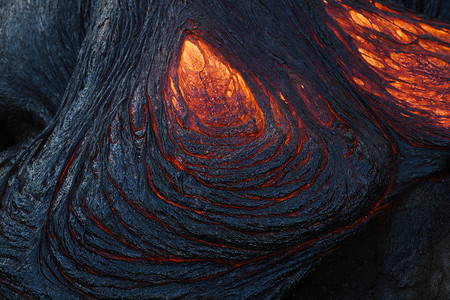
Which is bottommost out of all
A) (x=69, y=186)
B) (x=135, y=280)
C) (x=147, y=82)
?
(x=135, y=280)

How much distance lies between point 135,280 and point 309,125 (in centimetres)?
98

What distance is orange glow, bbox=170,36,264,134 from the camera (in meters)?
1.73

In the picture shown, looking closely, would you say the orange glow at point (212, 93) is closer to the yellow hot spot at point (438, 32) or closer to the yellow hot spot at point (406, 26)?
the yellow hot spot at point (406, 26)

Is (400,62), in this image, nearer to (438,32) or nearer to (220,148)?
(438,32)

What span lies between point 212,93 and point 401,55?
3.13 ft

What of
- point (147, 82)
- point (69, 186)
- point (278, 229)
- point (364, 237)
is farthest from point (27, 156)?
point (364, 237)

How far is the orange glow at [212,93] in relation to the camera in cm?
173

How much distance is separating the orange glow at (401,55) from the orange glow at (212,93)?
54cm

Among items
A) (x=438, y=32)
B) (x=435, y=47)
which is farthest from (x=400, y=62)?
(x=438, y=32)

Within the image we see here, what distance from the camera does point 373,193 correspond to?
5.40ft

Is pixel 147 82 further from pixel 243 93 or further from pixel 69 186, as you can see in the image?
pixel 69 186

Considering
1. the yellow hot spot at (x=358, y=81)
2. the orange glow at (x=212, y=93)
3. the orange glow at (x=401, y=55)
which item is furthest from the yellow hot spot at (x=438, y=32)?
the orange glow at (x=212, y=93)

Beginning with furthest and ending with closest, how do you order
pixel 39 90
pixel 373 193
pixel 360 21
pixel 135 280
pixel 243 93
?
pixel 39 90
pixel 360 21
pixel 243 93
pixel 373 193
pixel 135 280

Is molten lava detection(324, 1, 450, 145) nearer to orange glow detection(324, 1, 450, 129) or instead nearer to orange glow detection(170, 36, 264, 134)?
orange glow detection(324, 1, 450, 129)
